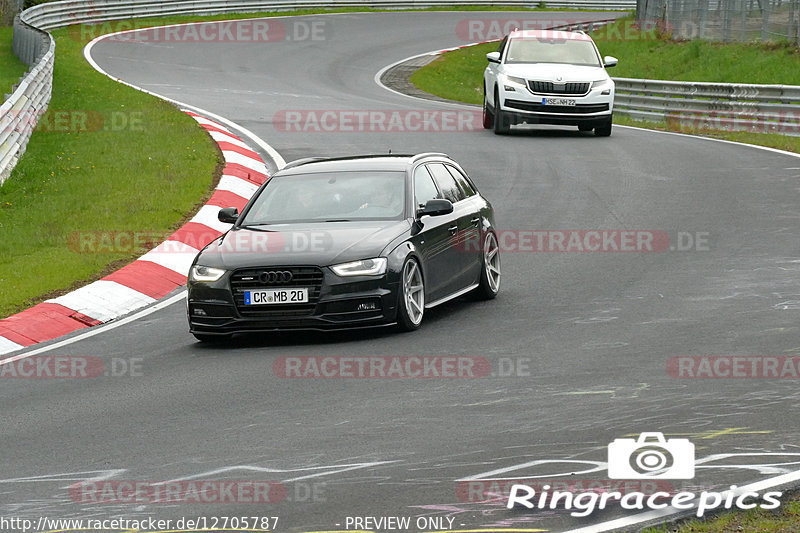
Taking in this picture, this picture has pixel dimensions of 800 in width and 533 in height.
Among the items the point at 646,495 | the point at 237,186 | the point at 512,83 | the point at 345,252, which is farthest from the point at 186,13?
the point at 646,495

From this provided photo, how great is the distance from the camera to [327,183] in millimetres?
12094

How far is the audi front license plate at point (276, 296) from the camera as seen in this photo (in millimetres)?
10656

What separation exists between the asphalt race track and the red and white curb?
0.59 m

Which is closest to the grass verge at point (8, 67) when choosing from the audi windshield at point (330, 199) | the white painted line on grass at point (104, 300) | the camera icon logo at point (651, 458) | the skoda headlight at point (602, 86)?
the skoda headlight at point (602, 86)

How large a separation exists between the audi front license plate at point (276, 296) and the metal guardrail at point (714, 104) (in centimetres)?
1768

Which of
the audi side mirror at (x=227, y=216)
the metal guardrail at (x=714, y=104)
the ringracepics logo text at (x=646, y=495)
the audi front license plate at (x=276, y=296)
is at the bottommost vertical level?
the metal guardrail at (x=714, y=104)

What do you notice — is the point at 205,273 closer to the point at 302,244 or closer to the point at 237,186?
the point at 302,244

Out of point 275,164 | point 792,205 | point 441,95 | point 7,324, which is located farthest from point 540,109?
point 7,324

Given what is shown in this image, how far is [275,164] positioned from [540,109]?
20.4ft

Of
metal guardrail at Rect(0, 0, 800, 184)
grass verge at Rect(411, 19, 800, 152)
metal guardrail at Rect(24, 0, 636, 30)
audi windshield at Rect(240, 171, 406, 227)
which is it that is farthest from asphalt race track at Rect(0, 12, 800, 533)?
metal guardrail at Rect(24, 0, 636, 30)

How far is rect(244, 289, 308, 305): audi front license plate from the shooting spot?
10.7m

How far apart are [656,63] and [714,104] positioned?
46.4 ft

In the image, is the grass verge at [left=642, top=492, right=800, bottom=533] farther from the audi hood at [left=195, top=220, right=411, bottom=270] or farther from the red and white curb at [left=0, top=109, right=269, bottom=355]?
the red and white curb at [left=0, top=109, right=269, bottom=355]

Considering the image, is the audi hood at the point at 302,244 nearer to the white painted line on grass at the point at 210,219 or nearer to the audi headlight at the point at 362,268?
the audi headlight at the point at 362,268
